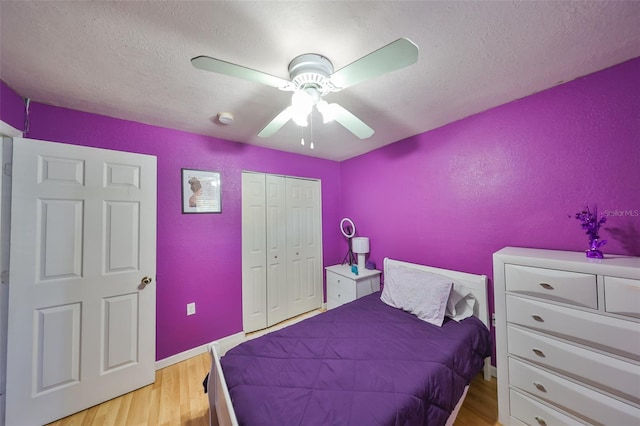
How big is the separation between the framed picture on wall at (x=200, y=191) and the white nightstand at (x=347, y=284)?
167cm

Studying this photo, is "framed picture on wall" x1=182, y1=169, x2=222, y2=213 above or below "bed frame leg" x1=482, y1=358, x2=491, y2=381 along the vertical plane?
above

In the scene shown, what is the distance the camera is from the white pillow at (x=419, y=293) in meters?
1.81

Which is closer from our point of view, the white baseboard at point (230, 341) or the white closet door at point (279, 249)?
the white baseboard at point (230, 341)

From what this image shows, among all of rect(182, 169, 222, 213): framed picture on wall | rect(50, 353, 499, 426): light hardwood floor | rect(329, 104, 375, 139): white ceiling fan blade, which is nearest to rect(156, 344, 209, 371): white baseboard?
rect(50, 353, 499, 426): light hardwood floor

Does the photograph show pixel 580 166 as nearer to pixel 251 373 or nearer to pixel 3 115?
pixel 251 373

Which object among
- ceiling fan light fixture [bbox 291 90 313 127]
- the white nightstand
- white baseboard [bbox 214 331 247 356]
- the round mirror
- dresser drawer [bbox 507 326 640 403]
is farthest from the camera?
the round mirror

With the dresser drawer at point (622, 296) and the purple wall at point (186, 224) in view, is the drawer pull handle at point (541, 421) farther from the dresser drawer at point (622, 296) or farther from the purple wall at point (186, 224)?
the purple wall at point (186, 224)

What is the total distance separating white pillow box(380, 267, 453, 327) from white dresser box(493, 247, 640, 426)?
377 millimetres

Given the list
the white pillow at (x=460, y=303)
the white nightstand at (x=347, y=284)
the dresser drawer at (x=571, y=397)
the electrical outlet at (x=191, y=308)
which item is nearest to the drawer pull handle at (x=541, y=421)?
the dresser drawer at (x=571, y=397)

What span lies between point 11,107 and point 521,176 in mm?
3740

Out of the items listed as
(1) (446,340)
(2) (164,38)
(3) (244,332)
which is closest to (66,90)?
(2) (164,38)

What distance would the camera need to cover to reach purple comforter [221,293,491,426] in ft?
3.34

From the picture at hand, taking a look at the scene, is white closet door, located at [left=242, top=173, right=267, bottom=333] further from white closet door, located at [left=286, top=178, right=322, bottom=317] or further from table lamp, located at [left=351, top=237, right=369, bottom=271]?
table lamp, located at [left=351, top=237, right=369, bottom=271]

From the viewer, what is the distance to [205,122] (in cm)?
208
